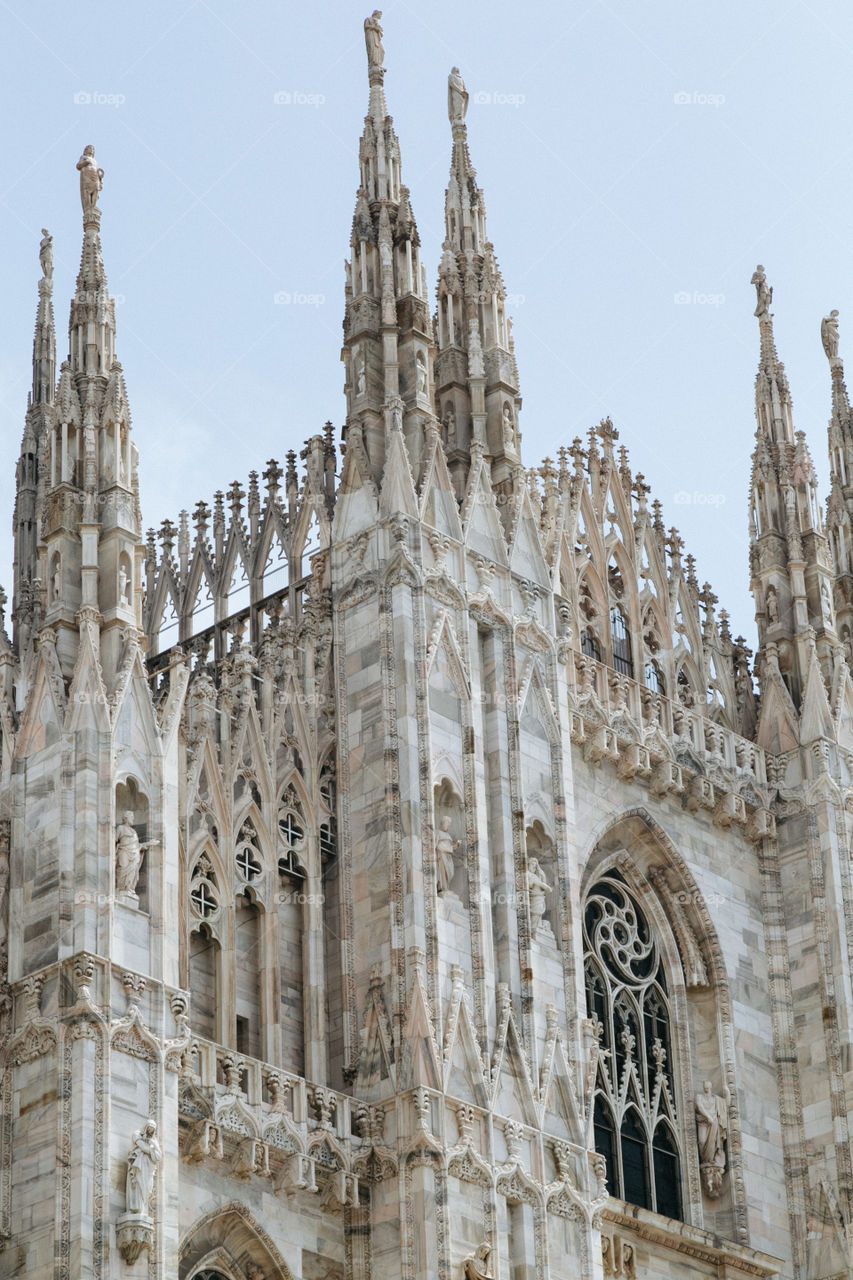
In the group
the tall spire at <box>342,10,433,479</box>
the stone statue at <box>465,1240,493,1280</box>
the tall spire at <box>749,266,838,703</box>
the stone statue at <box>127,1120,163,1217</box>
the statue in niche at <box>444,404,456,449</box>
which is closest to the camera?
the stone statue at <box>127,1120,163,1217</box>

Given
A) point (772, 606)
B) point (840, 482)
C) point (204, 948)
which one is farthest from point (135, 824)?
point (840, 482)

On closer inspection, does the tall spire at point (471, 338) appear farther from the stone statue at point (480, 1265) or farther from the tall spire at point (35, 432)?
the stone statue at point (480, 1265)

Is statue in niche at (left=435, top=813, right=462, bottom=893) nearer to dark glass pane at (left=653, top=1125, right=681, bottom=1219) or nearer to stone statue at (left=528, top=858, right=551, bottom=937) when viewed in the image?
stone statue at (left=528, top=858, right=551, bottom=937)

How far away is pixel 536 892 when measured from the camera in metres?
30.0

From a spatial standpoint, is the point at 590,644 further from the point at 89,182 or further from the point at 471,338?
the point at 89,182

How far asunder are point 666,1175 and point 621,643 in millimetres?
6960

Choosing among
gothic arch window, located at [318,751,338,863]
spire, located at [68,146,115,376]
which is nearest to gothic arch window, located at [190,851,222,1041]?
gothic arch window, located at [318,751,338,863]

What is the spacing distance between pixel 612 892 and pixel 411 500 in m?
6.12

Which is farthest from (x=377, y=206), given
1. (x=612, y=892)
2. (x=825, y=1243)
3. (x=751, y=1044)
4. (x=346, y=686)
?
(x=825, y=1243)

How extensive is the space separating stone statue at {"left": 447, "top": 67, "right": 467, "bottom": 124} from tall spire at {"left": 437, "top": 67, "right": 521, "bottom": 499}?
0.05 metres

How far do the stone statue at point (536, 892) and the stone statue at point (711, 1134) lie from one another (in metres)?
4.48

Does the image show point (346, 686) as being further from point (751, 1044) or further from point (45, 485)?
point (751, 1044)

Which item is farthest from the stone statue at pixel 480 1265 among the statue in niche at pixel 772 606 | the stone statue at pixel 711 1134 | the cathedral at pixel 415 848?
the statue in niche at pixel 772 606

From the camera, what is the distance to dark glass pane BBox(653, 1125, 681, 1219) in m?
32.5
